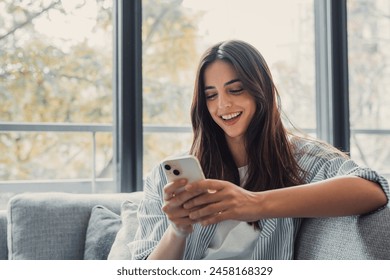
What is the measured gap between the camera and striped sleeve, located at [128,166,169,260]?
1.51 m

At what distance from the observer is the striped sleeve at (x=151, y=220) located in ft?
4.97

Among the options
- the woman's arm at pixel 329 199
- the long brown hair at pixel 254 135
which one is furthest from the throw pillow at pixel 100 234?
the woman's arm at pixel 329 199

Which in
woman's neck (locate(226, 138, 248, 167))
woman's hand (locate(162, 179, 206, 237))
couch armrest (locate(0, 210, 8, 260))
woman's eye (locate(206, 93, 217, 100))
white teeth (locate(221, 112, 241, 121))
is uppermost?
woman's eye (locate(206, 93, 217, 100))

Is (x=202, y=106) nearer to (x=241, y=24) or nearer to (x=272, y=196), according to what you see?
(x=272, y=196)

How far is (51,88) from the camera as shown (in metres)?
2.49

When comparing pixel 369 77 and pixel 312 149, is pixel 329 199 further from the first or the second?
pixel 369 77

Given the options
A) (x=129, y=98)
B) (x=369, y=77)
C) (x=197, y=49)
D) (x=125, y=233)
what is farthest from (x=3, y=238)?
(x=369, y=77)

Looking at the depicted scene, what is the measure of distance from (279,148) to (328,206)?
1.06 feet

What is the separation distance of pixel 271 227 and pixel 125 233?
0.57 metres

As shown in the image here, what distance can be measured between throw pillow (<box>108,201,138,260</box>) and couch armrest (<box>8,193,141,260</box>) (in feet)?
0.53

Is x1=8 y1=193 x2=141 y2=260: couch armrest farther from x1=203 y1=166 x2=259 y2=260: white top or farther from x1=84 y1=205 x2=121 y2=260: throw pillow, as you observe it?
x1=203 y1=166 x2=259 y2=260: white top

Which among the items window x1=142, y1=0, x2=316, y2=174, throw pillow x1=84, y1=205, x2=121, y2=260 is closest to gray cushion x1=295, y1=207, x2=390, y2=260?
throw pillow x1=84, y1=205, x2=121, y2=260
